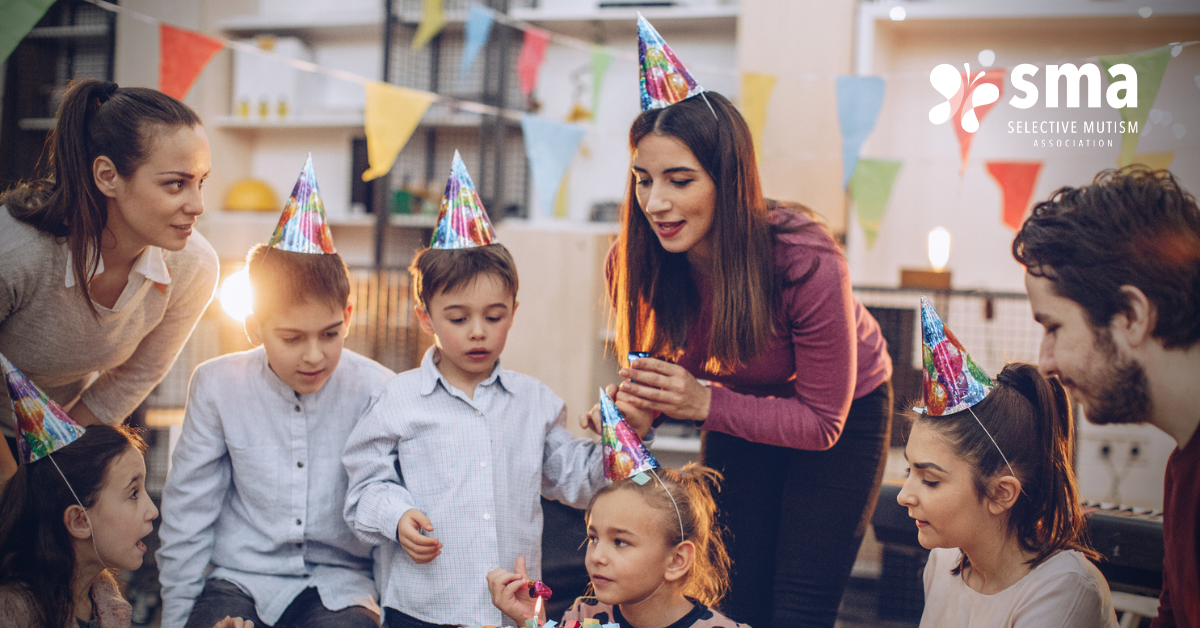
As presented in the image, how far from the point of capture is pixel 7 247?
4.31 ft

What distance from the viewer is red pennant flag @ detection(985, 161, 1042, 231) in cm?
291

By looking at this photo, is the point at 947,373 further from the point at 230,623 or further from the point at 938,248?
the point at 938,248

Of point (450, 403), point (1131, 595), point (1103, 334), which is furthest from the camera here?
point (1131, 595)

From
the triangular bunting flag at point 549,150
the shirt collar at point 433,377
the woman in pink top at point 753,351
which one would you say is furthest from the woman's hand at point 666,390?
the triangular bunting flag at point 549,150

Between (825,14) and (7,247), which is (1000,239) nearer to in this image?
(825,14)

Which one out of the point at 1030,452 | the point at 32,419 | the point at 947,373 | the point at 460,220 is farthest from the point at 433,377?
the point at 1030,452

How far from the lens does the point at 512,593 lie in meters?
1.26

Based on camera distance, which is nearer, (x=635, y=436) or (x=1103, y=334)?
Answer: (x=1103, y=334)

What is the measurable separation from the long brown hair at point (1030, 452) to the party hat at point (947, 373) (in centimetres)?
1

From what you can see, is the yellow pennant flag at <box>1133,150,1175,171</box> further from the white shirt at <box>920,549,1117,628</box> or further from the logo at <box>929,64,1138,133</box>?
the white shirt at <box>920,549,1117,628</box>

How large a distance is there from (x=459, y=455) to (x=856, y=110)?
1849 millimetres

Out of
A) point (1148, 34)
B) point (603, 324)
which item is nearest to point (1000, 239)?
point (1148, 34)

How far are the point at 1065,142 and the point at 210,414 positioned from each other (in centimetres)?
327

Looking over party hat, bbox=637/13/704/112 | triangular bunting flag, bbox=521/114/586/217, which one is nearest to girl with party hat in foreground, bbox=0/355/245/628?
party hat, bbox=637/13/704/112
